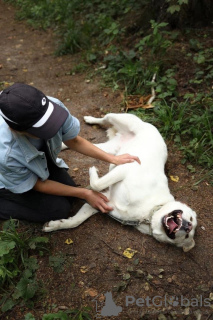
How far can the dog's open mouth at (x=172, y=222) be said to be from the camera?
2598 millimetres

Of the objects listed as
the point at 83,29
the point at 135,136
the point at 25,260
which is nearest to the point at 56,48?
the point at 83,29

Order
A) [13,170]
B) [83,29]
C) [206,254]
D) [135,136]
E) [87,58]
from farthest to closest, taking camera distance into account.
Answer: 1. [83,29]
2. [87,58]
3. [135,136]
4. [206,254]
5. [13,170]

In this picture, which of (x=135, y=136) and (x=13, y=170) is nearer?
(x=13, y=170)

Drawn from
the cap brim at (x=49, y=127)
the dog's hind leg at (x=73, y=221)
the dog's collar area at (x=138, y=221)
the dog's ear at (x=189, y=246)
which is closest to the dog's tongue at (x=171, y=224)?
the dog's collar area at (x=138, y=221)

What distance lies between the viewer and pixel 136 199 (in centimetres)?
282

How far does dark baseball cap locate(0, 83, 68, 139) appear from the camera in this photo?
1.97 metres

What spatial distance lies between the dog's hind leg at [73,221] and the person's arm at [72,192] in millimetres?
152

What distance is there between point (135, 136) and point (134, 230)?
1.05 m

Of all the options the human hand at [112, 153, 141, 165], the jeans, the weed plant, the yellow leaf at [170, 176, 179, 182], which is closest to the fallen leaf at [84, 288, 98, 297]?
the weed plant

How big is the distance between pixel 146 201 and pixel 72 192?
0.67 metres

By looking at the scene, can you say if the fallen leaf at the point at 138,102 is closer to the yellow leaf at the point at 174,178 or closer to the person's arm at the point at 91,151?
the yellow leaf at the point at 174,178

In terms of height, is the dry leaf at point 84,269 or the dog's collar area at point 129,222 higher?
the dog's collar area at point 129,222

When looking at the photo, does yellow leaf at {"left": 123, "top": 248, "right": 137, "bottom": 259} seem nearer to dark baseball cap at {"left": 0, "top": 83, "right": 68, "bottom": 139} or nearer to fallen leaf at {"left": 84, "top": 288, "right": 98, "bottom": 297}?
fallen leaf at {"left": 84, "top": 288, "right": 98, "bottom": 297}

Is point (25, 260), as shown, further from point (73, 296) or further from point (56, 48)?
point (56, 48)
